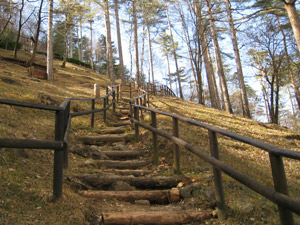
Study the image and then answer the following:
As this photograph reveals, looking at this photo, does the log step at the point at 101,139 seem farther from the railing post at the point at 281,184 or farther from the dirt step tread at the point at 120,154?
the railing post at the point at 281,184

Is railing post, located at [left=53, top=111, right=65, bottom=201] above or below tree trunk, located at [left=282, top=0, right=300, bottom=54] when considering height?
below

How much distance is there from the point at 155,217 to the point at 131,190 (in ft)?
3.05

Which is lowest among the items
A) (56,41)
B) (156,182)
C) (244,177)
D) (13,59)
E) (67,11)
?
(156,182)

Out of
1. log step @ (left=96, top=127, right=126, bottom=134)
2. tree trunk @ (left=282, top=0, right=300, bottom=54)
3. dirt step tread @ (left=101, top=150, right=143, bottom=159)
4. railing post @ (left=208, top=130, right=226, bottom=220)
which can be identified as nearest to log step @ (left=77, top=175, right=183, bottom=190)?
railing post @ (left=208, top=130, right=226, bottom=220)

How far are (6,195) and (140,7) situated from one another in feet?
84.0

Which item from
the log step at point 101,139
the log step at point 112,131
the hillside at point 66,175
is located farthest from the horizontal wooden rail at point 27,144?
the log step at point 112,131

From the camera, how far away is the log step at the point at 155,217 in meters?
2.43

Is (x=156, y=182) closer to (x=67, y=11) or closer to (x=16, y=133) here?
(x=16, y=133)

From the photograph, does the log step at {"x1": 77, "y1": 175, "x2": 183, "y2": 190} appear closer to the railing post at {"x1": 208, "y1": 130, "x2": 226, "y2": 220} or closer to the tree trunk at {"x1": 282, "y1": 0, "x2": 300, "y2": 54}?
the railing post at {"x1": 208, "y1": 130, "x2": 226, "y2": 220}

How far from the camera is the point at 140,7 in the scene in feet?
81.1

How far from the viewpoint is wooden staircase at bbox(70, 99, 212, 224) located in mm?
2541

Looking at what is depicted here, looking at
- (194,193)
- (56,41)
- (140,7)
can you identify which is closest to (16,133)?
(194,193)

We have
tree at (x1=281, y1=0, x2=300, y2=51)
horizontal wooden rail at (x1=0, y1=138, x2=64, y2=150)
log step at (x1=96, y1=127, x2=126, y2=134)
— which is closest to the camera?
horizontal wooden rail at (x1=0, y1=138, x2=64, y2=150)

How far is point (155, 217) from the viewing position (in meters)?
2.53
